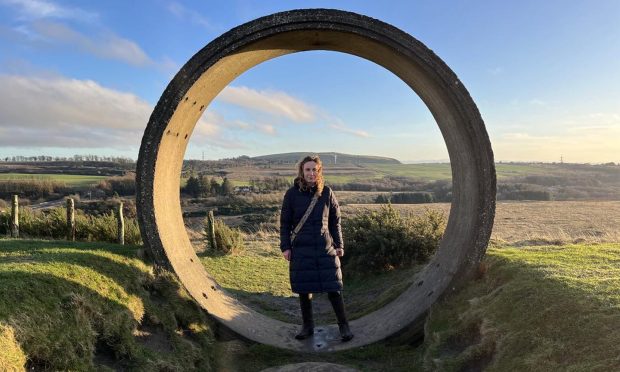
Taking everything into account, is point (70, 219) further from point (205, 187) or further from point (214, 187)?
point (214, 187)

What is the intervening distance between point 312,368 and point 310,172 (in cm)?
214

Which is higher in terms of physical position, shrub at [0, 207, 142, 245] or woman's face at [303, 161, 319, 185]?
woman's face at [303, 161, 319, 185]

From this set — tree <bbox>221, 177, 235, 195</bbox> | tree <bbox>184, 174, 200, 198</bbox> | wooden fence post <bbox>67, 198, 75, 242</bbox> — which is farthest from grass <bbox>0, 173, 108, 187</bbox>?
wooden fence post <bbox>67, 198, 75, 242</bbox>

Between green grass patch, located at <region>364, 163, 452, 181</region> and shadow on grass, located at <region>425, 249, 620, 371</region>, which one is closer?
shadow on grass, located at <region>425, 249, 620, 371</region>

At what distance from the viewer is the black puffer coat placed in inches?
216

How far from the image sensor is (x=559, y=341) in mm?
3936

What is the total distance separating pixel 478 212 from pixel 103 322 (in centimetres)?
432

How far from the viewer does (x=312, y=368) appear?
514 centimetres

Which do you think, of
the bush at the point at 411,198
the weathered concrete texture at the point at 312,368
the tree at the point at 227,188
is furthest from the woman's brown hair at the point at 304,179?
the bush at the point at 411,198

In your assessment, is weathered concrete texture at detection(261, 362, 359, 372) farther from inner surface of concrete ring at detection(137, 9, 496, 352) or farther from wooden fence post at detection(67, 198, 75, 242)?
wooden fence post at detection(67, 198, 75, 242)

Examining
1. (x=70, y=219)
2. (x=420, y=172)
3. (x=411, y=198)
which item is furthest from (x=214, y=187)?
(x=420, y=172)

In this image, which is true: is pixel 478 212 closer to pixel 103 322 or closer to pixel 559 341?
pixel 559 341

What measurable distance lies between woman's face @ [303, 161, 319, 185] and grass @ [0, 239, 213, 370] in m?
2.08

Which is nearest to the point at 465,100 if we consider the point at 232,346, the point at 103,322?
the point at 232,346
